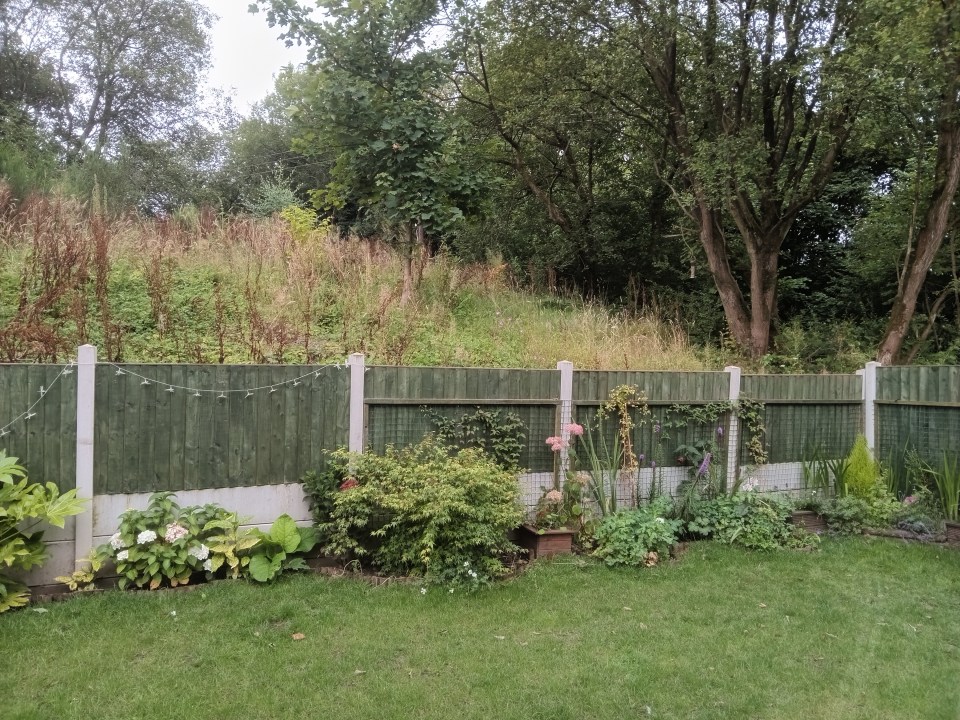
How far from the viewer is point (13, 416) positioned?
4180 millimetres

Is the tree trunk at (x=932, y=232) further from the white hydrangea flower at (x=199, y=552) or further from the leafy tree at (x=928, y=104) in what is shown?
the white hydrangea flower at (x=199, y=552)

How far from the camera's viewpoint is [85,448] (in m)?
4.35

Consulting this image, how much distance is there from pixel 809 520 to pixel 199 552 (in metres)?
5.46

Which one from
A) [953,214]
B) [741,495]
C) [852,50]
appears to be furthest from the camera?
[953,214]

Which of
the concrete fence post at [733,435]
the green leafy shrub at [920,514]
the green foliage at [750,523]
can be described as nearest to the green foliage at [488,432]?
the green foliage at [750,523]

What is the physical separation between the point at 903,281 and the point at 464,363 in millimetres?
6574

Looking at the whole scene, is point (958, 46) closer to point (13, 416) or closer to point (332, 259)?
point (332, 259)

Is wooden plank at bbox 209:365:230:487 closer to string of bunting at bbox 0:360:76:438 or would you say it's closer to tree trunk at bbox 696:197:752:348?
string of bunting at bbox 0:360:76:438

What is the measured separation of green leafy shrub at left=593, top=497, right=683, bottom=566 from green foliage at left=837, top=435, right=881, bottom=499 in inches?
90.9

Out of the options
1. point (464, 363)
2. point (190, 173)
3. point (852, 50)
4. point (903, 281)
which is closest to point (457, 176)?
point (464, 363)

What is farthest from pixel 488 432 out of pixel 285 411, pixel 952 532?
pixel 952 532

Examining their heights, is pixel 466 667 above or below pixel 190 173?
below

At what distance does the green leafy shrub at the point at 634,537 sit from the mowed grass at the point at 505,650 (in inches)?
9.6

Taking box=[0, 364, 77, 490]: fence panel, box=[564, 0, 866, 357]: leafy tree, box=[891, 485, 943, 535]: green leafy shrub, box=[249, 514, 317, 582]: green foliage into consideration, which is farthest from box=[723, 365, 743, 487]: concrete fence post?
box=[0, 364, 77, 490]: fence panel
